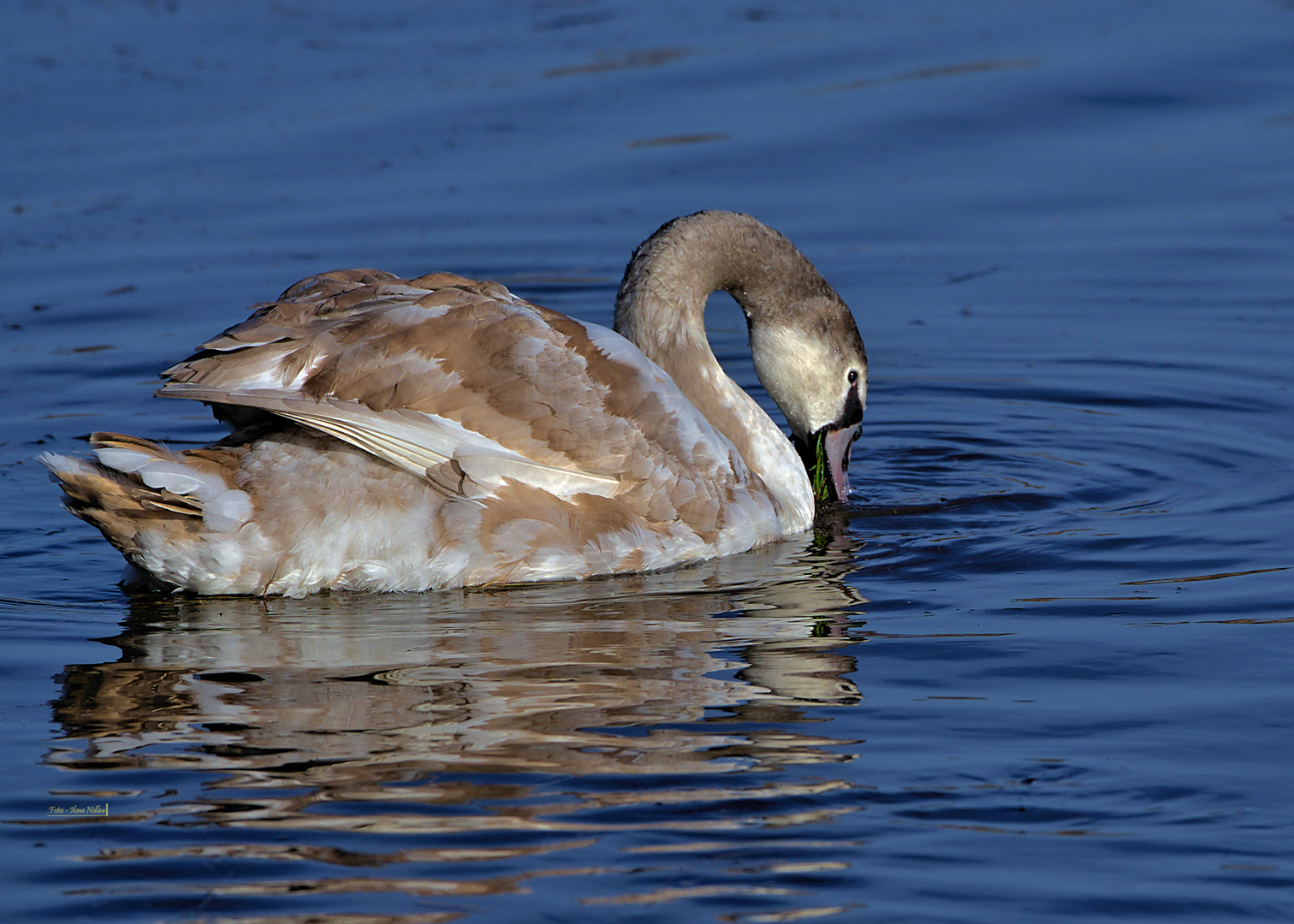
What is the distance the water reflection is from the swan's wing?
441 mm

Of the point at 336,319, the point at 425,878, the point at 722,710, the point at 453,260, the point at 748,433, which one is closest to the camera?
the point at 425,878

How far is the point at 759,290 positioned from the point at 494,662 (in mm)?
2620

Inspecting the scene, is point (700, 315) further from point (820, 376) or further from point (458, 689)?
point (458, 689)

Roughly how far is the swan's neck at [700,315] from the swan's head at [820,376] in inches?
10.5

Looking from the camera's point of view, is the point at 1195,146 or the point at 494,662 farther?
the point at 1195,146

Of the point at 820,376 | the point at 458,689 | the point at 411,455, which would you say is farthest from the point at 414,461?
the point at 820,376

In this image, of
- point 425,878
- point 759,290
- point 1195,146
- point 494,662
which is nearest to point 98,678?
point 494,662

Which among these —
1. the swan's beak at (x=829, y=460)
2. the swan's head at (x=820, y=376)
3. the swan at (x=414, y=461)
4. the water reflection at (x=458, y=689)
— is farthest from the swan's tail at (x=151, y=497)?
the swan's beak at (x=829, y=460)

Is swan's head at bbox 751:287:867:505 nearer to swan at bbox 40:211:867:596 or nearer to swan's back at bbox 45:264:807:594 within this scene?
swan at bbox 40:211:867:596

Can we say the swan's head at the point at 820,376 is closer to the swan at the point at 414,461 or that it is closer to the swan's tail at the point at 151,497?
the swan at the point at 414,461

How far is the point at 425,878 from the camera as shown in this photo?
4047 mm

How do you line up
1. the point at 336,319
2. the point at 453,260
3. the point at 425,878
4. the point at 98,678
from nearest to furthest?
the point at 425,878 → the point at 98,678 → the point at 336,319 → the point at 453,260

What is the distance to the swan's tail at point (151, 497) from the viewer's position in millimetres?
5848

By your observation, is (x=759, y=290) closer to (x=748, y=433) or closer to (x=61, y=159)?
(x=748, y=433)
